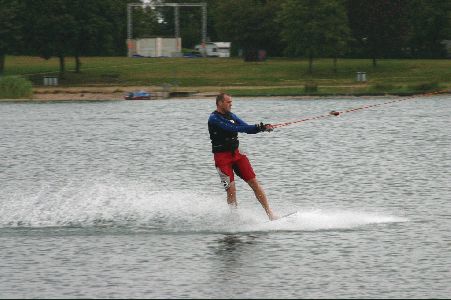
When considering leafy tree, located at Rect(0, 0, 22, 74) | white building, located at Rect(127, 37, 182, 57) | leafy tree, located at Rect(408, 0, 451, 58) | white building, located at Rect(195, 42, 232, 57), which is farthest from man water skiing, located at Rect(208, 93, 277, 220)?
white building, located at Rect(195, 42, 232, 57)

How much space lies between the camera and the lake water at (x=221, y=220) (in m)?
14.4

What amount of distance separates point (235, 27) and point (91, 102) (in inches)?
1673

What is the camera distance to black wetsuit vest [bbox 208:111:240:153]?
58.4ft

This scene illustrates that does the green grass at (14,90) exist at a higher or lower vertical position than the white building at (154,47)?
lower

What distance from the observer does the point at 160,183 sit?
25984 millimetres

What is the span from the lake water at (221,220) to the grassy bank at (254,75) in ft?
100

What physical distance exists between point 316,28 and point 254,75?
26.9 feet

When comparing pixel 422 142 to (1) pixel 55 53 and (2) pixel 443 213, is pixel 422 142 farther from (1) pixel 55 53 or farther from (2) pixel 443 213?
(1) pixel 55 53

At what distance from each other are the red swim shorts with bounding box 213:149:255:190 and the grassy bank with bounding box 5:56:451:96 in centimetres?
4740

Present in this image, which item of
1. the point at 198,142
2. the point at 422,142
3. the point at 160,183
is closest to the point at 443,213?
the point at 160,183

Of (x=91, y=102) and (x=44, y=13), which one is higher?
(x=44, y=13)

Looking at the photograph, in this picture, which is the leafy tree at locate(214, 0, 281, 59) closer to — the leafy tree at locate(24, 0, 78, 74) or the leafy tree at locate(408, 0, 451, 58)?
the leafy tree at locate(408, 0, 451, 58)

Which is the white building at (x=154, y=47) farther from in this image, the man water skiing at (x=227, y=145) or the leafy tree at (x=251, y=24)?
the man water skiing at (x=227, y=145)

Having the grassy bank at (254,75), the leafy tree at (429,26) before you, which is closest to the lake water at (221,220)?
the grassy bank at (254,75)
